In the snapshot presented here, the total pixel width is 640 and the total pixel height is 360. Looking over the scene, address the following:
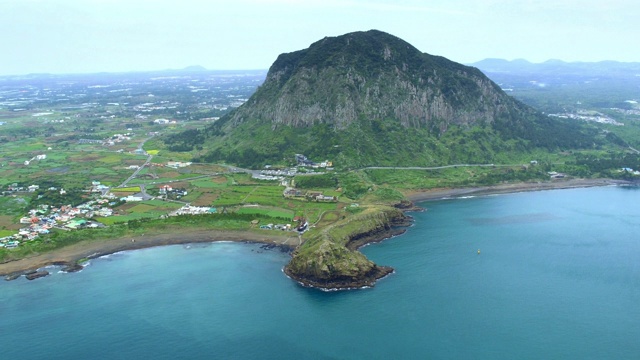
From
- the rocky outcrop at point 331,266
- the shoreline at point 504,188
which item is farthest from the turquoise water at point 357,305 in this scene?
Answer: the shoreline at point 504,188

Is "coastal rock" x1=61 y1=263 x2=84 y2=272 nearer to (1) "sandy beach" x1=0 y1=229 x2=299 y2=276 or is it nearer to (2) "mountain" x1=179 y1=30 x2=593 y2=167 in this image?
(1) "sandy beach" x1=0 y1=229 x2=299 y2=276

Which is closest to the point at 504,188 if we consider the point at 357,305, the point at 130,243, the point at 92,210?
the point at 357,305

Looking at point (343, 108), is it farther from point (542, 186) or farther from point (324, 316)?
point (324, 316)

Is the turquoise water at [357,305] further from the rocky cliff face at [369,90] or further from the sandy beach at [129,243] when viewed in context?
the rocky cliff face at [369,90]

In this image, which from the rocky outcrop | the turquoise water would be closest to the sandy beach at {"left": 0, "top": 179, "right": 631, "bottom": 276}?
the turquoise water

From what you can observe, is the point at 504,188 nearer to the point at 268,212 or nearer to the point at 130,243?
the point at 268,212
